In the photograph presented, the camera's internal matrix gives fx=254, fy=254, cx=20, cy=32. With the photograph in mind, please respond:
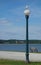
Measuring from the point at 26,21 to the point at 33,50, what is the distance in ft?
44.3

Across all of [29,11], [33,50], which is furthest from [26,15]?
[33,50]

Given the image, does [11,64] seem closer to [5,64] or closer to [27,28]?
[5,64]

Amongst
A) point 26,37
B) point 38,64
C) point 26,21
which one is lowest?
point 38,64

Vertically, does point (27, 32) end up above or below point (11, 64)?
above


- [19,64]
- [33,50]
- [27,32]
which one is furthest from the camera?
[33,50]

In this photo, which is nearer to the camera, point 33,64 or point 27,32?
point 33,64

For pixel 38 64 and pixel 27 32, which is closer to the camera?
pixel 38 64

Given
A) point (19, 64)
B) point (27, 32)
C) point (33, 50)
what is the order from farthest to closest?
point (33, 50) → point (27, 32) → point (19, 64)

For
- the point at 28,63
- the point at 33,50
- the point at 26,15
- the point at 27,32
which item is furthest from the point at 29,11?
the point at 33,50

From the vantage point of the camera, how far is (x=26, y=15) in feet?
53.3

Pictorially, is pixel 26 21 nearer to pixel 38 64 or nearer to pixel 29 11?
pixel 29 11

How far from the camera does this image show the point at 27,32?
16125 mm

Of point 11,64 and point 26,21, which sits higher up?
point 26,21

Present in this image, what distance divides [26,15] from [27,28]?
0.84m
